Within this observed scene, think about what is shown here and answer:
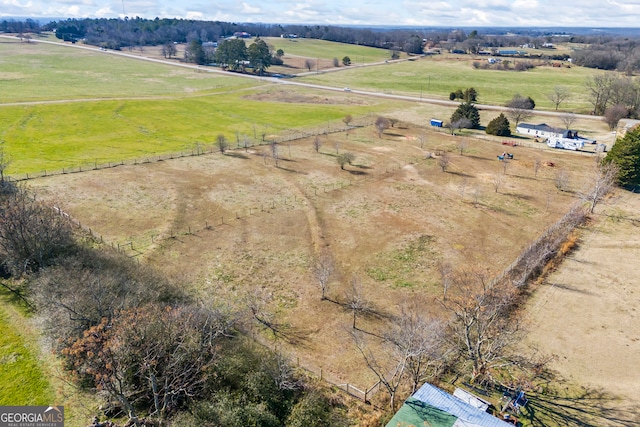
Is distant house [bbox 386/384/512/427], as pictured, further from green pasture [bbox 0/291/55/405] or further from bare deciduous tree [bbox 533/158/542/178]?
bare deciduous tree [bbox 533/158/542/178]

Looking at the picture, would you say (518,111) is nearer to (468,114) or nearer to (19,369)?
(468,114)

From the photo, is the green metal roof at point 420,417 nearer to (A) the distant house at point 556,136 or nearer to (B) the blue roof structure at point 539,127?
(A) the distant house at point 556,136

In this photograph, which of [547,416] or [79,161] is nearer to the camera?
[547,416]

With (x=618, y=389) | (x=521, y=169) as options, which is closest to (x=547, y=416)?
(x=618, y=389)

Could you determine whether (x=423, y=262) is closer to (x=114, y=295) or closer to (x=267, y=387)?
(x=267, y=387)

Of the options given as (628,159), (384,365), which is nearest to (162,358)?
(384,365)

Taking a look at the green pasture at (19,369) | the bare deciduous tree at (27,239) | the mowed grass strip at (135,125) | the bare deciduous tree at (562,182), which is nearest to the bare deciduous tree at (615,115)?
the bare deciduous tree at (562,182)
